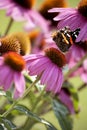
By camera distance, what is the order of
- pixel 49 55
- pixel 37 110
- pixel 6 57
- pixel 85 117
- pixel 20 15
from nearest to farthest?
pixel 6 57 < pixel 49 55 < pixel 37 110 < pixel 20 15 < pixel 85 117

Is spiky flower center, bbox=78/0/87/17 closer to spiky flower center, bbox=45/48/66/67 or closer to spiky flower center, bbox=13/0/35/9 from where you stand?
spiky flower center, bbox=45/48/66/67

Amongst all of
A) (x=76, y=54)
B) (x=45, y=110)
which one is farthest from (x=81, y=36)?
(x=45, y=110)

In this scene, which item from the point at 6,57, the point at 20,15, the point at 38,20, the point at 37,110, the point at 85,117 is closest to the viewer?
the point at 6,57

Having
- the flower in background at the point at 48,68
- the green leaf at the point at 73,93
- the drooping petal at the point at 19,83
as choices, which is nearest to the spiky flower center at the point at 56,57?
the flower in background at the point at 48,68

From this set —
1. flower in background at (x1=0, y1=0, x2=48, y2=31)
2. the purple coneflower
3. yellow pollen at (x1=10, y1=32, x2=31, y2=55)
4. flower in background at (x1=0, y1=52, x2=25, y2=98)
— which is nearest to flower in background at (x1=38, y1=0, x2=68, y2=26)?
flower in background at (x1=0, y1=0, x2=48, y2=31)

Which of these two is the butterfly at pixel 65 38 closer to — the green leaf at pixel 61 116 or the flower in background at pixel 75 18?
the flower in background at pixel 75 18

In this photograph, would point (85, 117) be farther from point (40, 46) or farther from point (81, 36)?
point (81, 36)
